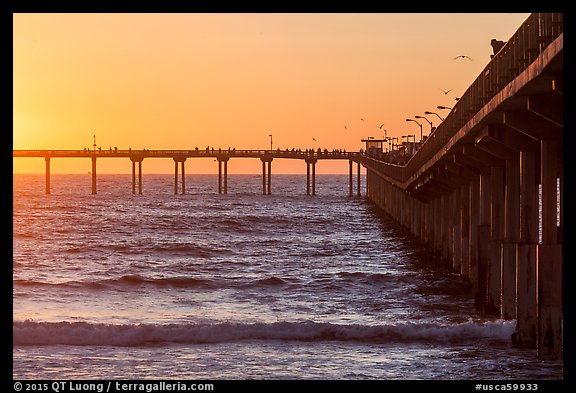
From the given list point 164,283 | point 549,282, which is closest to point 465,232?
point 164,283

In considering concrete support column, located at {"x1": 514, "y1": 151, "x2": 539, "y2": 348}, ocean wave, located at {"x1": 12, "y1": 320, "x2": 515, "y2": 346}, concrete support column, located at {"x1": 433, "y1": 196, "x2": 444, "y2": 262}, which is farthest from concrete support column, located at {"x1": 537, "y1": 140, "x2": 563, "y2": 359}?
concrete support column, located at {"x1": 433, "y1": 196, "x2": 444, "y2": 262}

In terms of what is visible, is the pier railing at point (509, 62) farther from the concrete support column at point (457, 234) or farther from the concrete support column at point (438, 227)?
the concrete support column at point (438, 227)

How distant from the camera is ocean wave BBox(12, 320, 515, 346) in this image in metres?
29.3

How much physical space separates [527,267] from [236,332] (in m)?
9.10

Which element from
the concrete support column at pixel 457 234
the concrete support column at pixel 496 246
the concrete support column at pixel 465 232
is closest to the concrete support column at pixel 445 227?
the concrete support column at pixel 457 234

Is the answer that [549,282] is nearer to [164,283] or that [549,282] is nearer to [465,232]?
[465,232]

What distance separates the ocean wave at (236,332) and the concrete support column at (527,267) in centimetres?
303

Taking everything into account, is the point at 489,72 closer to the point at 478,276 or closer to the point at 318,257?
the point at 478,276

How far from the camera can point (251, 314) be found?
35594mm

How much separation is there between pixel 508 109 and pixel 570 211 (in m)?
7.46

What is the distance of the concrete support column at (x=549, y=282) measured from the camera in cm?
2212

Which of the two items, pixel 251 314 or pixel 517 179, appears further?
pixel 251 314

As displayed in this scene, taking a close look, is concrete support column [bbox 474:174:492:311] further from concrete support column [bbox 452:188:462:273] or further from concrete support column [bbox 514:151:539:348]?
concrete support column [bbox 452:188:462:273]
